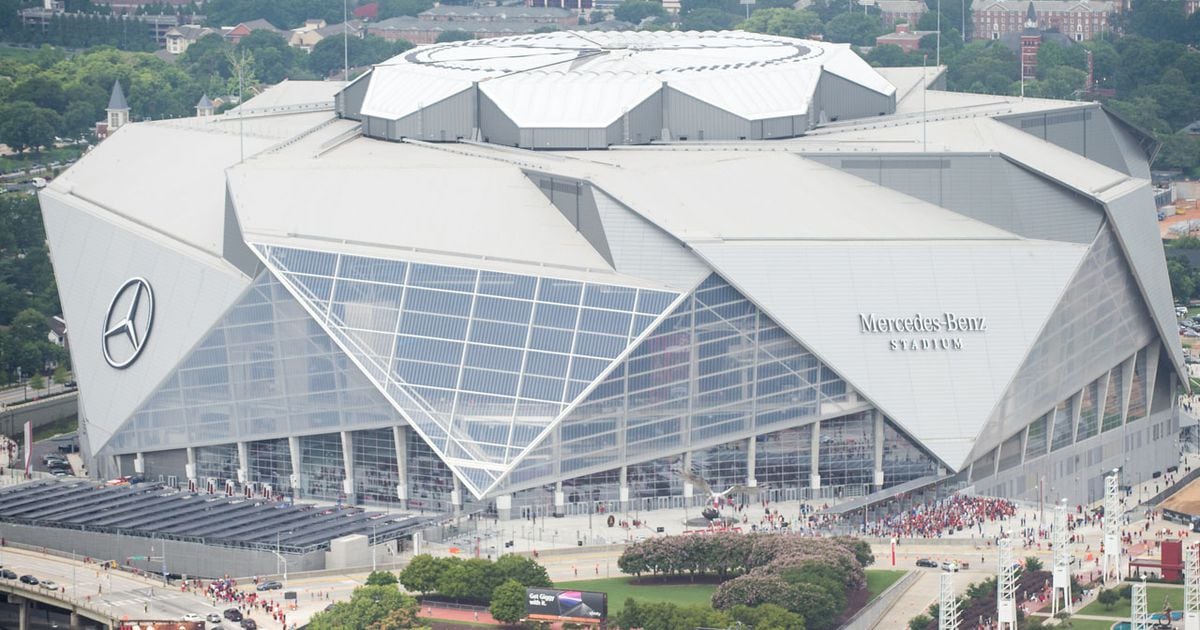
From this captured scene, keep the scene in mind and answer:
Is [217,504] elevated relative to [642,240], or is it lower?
lower

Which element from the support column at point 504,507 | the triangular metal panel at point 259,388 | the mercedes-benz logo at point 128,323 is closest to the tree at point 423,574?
the support column at point 504,507

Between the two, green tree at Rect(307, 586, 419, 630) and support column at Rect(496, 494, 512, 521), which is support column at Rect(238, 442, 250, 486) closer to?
support column at Rect(496, 494, 512, 521)

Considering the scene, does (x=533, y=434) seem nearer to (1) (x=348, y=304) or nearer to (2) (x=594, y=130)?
(1) (x=348, y=304)

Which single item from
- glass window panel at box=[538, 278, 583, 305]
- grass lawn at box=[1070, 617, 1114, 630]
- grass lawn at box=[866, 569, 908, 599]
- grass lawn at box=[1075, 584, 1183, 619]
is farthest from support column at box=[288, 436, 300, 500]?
grass lawn at box=[1070, 617, 1114, 630]

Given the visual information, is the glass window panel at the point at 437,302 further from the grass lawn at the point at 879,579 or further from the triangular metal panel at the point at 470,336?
the grass lawn at the point at 879,579

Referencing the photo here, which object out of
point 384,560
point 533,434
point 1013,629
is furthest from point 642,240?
point 1013,629
